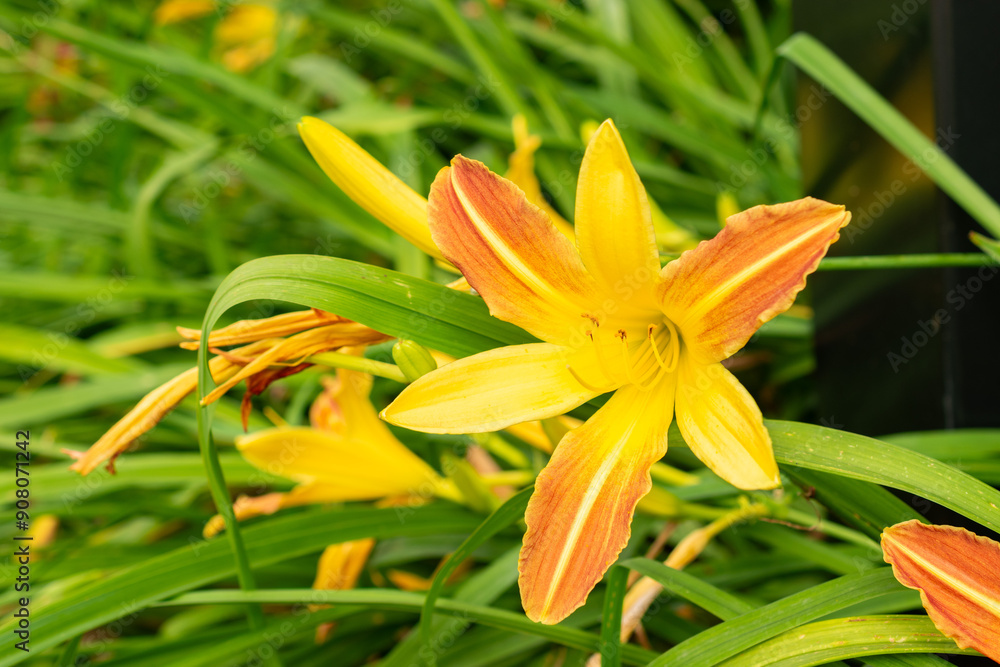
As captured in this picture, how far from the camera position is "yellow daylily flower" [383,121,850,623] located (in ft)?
1.58

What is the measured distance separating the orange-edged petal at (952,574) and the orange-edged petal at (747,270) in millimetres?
187

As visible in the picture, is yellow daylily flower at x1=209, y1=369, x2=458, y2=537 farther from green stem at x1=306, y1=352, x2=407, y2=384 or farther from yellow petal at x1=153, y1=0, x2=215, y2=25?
yellow petal at x1=153, y1=0, x2=215, y2=25

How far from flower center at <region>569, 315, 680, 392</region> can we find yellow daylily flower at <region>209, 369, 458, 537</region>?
36 cm

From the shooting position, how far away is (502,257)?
562 millimetres

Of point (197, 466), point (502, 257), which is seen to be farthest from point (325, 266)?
point (197, 466)

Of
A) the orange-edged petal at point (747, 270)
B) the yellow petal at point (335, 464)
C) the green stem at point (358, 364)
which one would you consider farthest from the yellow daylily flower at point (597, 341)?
the yellow petal at point (335, 464)

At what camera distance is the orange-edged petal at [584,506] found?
49 centimetres

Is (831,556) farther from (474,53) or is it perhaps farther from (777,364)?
(474,53)

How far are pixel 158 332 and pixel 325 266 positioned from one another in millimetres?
1154

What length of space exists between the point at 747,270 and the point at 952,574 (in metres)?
0.26

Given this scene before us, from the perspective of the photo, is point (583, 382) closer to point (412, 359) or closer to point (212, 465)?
point (412, 359)

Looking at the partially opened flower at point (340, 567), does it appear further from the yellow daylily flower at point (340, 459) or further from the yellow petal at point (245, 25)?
the yellow petal at point (245, 25)

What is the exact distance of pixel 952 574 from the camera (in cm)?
49

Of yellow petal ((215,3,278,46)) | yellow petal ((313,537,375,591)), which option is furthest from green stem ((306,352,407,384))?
yellow petal ((215,3,278,46))
